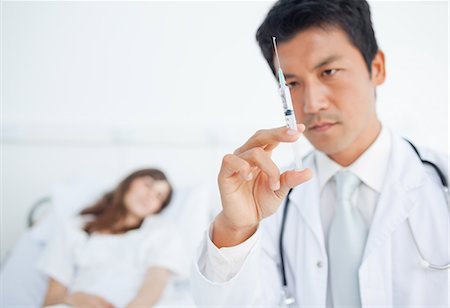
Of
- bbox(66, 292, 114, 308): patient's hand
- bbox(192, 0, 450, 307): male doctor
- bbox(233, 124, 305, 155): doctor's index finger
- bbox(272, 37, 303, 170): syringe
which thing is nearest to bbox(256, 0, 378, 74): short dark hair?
bbox(192, 0, 450, 307): male doctor

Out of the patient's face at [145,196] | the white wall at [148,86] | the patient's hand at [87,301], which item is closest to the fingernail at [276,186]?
the patient's hand at [87,301]

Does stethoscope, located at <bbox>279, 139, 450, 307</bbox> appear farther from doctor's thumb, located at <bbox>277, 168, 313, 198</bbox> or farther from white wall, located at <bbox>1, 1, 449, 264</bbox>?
white wall, located at <bbox>1, 1, 449, 264</bbox>

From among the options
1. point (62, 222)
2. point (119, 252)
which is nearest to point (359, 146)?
point (119, 252)

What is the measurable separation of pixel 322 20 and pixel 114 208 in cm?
133

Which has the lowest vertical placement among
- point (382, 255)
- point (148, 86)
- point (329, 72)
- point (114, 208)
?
point (382, 255)

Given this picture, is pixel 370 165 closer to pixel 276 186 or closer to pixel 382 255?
pixel 382 255

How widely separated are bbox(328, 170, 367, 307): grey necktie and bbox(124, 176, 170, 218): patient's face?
3.41 ft

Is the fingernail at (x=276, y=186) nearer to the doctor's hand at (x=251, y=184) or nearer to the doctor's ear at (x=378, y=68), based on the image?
the doctor's hand at (x=251, y=184)

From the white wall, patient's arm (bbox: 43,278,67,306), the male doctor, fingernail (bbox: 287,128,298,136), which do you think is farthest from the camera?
the white wall

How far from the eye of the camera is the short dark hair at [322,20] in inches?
35.3

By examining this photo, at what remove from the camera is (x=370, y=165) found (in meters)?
0.96

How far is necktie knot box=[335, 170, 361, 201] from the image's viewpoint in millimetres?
932

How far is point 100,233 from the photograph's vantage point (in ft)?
5.47

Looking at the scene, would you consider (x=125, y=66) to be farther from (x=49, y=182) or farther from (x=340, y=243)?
(x=340, y=243)
